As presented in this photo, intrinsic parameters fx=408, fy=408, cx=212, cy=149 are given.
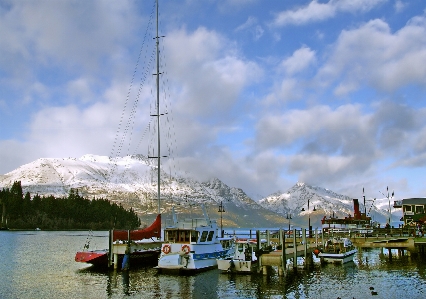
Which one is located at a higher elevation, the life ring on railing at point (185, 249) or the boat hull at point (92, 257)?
the life ring on railing at point (185, 249)

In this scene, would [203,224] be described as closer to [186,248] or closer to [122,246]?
[186,248]

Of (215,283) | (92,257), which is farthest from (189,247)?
(92,257)

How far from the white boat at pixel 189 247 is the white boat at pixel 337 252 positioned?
16.2 m

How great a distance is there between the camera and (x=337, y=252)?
57875mm

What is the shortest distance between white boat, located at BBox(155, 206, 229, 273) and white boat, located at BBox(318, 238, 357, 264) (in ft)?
53.1

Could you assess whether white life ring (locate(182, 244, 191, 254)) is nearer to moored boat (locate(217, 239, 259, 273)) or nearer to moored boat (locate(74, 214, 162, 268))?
moored boat (locate(217, 239, 259, 273))

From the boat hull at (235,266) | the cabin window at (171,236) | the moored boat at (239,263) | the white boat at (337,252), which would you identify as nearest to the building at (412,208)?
the white boat at (337,252)

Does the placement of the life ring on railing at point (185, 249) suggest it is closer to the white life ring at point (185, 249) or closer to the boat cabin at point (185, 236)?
the white life ring at point (185, 249)

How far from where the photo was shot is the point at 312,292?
125ft

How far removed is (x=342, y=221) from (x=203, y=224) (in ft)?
182

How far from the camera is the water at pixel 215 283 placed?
123ft

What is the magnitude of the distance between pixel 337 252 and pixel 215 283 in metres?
23.3

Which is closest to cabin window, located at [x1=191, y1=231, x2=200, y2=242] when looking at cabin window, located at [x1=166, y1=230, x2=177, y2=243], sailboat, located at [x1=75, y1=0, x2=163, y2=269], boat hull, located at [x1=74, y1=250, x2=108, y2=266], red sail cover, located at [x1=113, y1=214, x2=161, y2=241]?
cabin window, located at [x1=166, y1=230, x2=177, y2=243]

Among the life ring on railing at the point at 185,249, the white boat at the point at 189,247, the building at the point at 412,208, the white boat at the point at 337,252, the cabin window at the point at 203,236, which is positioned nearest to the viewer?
the white boat at the point at 189,247
